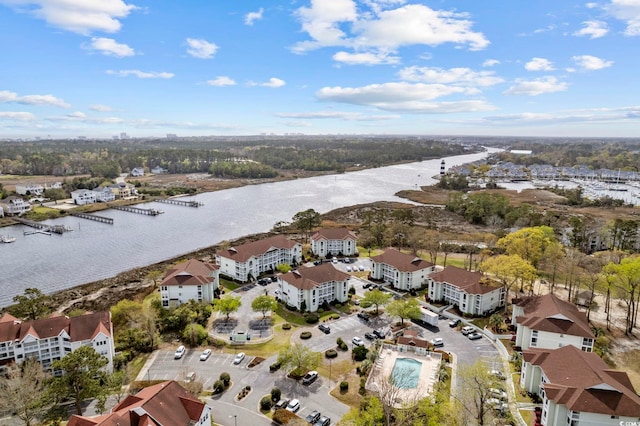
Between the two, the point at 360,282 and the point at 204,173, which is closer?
the point at 360,282

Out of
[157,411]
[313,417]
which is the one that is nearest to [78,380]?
[157,411]

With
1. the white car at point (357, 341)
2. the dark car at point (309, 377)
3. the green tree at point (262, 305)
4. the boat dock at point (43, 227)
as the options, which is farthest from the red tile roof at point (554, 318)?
the boat dock at point (43, 227)

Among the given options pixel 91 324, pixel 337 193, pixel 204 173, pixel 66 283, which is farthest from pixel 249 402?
pixel 204 173

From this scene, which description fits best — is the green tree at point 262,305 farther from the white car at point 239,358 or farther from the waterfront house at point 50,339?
the waterfront house at point 50,339

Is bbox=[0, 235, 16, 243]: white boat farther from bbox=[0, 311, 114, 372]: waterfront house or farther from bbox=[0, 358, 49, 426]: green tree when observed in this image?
bbox=[0, 358, 49, 426]: green tree

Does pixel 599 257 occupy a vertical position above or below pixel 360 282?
above

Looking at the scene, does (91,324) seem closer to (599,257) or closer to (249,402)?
(249,402)

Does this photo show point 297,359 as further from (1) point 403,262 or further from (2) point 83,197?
(2) point 83,197
